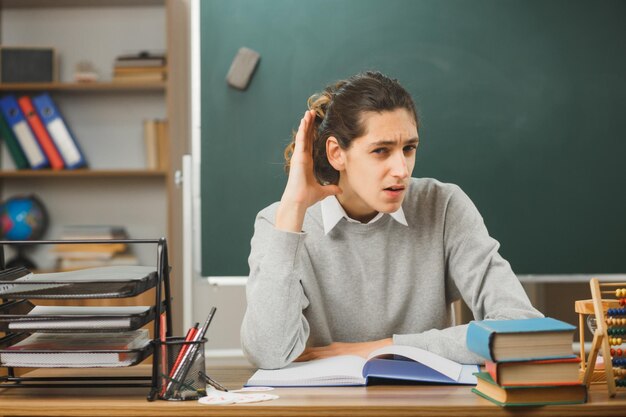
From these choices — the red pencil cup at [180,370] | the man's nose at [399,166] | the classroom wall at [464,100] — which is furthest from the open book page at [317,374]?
the classroom wall at [464,100]

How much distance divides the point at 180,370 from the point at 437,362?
45cm

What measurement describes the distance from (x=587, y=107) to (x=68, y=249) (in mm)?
2434

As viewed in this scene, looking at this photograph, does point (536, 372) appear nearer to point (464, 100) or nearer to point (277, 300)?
point (277, 300)

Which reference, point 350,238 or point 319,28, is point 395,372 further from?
point 319,28

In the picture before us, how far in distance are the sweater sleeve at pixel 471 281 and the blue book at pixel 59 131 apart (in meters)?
2.38

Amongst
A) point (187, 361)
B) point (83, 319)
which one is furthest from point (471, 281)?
point (83, 319)

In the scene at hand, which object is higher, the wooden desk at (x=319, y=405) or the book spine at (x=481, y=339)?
the book spine at (x=481, y=339)

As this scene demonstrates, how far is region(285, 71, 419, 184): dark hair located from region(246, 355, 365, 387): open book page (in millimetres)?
487

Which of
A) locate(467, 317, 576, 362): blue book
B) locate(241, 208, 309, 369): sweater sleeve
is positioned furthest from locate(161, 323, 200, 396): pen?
locate(467, 317, 576, 362): blue book

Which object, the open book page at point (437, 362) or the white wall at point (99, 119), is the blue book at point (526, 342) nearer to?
the open book page at point (437, 362)

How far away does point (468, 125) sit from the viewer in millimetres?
2914

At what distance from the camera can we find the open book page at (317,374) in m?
1.26

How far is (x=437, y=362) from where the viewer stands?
1327mm

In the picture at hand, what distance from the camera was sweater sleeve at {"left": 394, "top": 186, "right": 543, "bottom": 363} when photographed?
1.48m
